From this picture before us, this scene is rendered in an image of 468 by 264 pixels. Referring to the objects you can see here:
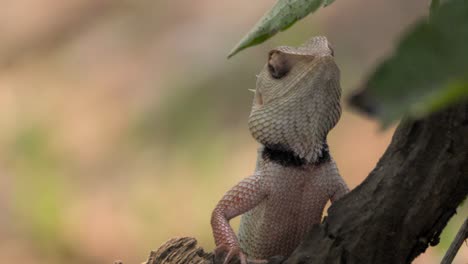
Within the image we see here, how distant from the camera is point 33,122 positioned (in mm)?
8844

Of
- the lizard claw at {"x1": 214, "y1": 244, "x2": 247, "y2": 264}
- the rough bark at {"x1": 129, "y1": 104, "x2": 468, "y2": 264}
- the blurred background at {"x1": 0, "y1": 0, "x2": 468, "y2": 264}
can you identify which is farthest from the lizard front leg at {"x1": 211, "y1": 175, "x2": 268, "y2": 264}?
the blurred background at {"x1": 0, "y1": 0, "x2": 468, "y2": 264}

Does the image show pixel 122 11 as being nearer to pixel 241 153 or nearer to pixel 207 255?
pixel 241 153

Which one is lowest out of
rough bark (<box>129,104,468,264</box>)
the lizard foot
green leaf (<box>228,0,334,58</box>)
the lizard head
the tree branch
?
the tree branch

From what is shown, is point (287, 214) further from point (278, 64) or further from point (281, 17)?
point (281, 17)

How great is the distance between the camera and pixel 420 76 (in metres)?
0.79

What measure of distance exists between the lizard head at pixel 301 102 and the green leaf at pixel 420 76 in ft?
5.58

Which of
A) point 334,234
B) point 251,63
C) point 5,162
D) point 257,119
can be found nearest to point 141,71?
point 251,63

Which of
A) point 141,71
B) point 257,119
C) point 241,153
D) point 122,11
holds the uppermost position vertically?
point 122,11

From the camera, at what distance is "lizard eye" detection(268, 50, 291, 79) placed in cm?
261

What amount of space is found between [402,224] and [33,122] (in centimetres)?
745

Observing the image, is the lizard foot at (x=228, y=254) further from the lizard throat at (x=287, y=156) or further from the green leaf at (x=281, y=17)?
the green leaf at (x=281, y=17)

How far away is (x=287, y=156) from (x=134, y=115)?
22.5 feet

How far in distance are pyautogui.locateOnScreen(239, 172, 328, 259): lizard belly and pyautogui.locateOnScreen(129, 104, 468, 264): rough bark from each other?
1.62ft

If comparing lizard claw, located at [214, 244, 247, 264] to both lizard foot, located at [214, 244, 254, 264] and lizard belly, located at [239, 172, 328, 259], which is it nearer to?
lizard foot, located at [214, 244, 254, 264]
